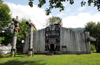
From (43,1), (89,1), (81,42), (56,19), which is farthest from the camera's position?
(56,19)

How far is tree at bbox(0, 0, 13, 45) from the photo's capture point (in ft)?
62.7

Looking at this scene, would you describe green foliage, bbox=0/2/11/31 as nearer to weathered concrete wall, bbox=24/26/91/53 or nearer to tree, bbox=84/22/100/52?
weathered concrete wall, bbox=24/26/91/53

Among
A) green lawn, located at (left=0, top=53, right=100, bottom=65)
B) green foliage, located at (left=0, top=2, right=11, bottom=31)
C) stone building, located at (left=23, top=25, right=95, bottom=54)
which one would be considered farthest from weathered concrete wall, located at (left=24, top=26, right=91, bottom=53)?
green foliage, located at (left=0, top=2, right=11, bottom=31)

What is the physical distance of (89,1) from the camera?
273 inches

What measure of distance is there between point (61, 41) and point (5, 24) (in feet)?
48.0

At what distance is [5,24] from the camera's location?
19.6 m

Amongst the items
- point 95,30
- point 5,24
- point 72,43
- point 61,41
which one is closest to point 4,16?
point 5,24

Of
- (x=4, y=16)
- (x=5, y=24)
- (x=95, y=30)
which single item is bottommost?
(x=95, y=30)

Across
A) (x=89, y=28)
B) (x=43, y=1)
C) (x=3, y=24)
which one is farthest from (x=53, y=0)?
(x=89, y=28)

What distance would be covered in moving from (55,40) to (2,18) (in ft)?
46.8

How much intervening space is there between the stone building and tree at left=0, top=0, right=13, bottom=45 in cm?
482

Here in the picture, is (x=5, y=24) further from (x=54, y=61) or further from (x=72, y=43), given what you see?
(x=72, y=43)

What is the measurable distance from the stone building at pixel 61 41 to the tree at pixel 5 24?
190 inches

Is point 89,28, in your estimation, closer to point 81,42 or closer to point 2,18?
point 81,42
